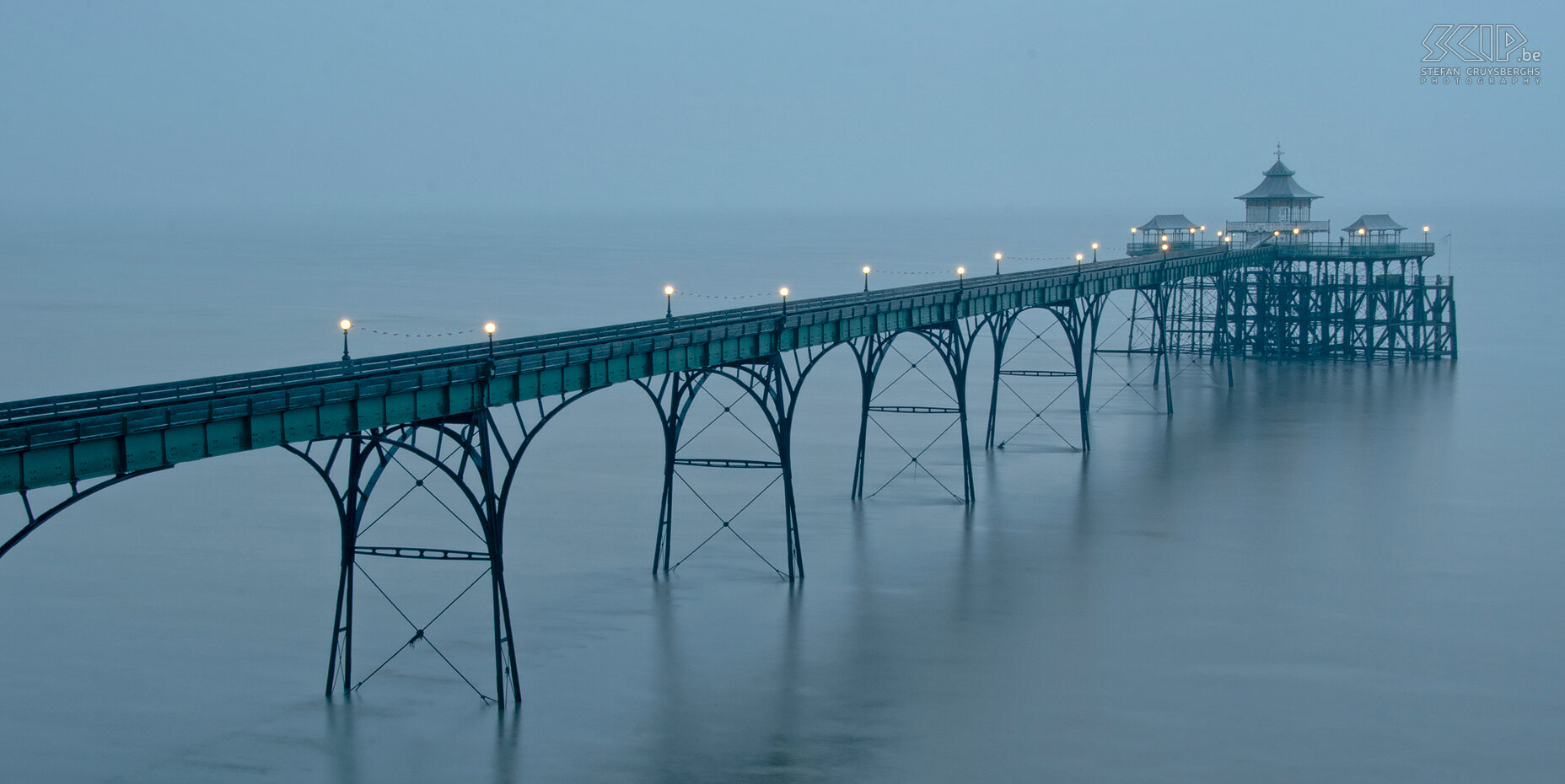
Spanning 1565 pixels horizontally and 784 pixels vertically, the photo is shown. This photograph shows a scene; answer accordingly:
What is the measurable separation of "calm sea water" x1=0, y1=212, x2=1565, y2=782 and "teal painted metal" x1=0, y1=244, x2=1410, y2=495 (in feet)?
19.8

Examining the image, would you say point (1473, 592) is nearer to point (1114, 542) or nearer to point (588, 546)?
point (1114, 542)

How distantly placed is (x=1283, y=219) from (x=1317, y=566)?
7522 centimetres

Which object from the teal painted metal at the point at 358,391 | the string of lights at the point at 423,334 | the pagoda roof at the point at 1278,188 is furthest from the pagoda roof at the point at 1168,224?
the teal painted metal at the point at 358,391

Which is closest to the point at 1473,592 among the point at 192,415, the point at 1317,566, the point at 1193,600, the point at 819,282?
the point at 1317,566

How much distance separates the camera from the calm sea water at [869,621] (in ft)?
104

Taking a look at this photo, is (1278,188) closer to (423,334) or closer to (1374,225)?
(1374,225)

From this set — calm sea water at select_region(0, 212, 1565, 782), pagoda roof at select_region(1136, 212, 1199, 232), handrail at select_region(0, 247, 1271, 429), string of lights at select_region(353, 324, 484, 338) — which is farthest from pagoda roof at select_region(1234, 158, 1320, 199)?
handrail at select_region(0, 247, 1271, 429)

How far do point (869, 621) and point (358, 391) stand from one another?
15.1 metres

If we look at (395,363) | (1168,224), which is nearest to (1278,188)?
(1168,224)

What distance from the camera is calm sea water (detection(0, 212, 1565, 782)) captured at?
31.8 meters

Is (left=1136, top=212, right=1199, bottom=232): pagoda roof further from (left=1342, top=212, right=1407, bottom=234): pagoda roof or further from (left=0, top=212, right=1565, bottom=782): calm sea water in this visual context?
(left=0, top=212, right=1565, bottom=782): calm sea water

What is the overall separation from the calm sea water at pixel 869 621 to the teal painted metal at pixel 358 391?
6.04 m

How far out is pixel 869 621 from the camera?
41125 millimetres

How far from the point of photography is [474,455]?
33750mm
